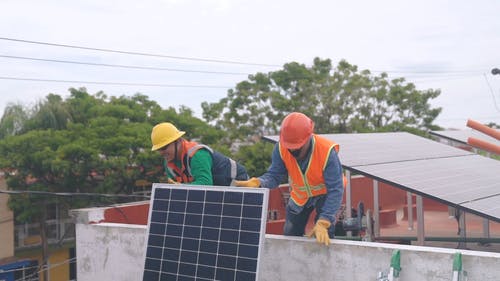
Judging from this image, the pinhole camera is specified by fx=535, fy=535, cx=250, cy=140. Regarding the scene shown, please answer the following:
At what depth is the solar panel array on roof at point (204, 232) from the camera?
13.7ft

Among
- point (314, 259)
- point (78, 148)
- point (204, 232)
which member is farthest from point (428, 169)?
point (78, 148)

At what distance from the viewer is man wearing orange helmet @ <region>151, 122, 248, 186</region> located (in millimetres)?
5254

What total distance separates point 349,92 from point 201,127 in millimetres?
8316

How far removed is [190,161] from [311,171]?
1.23 metres

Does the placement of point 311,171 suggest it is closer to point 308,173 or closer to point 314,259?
point 308,173

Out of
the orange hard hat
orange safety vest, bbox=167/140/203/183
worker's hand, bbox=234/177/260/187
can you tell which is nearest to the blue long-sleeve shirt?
the orange hard hat

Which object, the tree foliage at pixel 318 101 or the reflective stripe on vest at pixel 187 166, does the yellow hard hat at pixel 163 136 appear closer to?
the reflective stripe on vest at pixel 187 166

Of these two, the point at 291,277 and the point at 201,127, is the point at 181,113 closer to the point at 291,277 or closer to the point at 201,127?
the point at 201,127

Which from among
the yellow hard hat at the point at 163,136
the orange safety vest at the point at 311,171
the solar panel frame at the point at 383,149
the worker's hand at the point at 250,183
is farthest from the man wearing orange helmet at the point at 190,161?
the solar panel frame at the point at 383,149

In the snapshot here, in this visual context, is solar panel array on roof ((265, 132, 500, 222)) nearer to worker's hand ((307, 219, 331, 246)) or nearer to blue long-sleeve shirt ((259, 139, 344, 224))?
blue long-sleeve shirt ((259, 139, 344, 224))

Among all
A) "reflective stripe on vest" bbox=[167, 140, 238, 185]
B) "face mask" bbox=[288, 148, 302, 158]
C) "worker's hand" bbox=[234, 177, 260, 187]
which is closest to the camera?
"face mask" bbox=[288, 148, 302, 158]

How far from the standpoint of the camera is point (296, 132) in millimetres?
4766

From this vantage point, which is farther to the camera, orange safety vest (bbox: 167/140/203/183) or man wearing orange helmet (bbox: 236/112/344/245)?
orange safety vest (bbox: 167/140/203/183)

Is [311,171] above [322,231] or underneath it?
above
